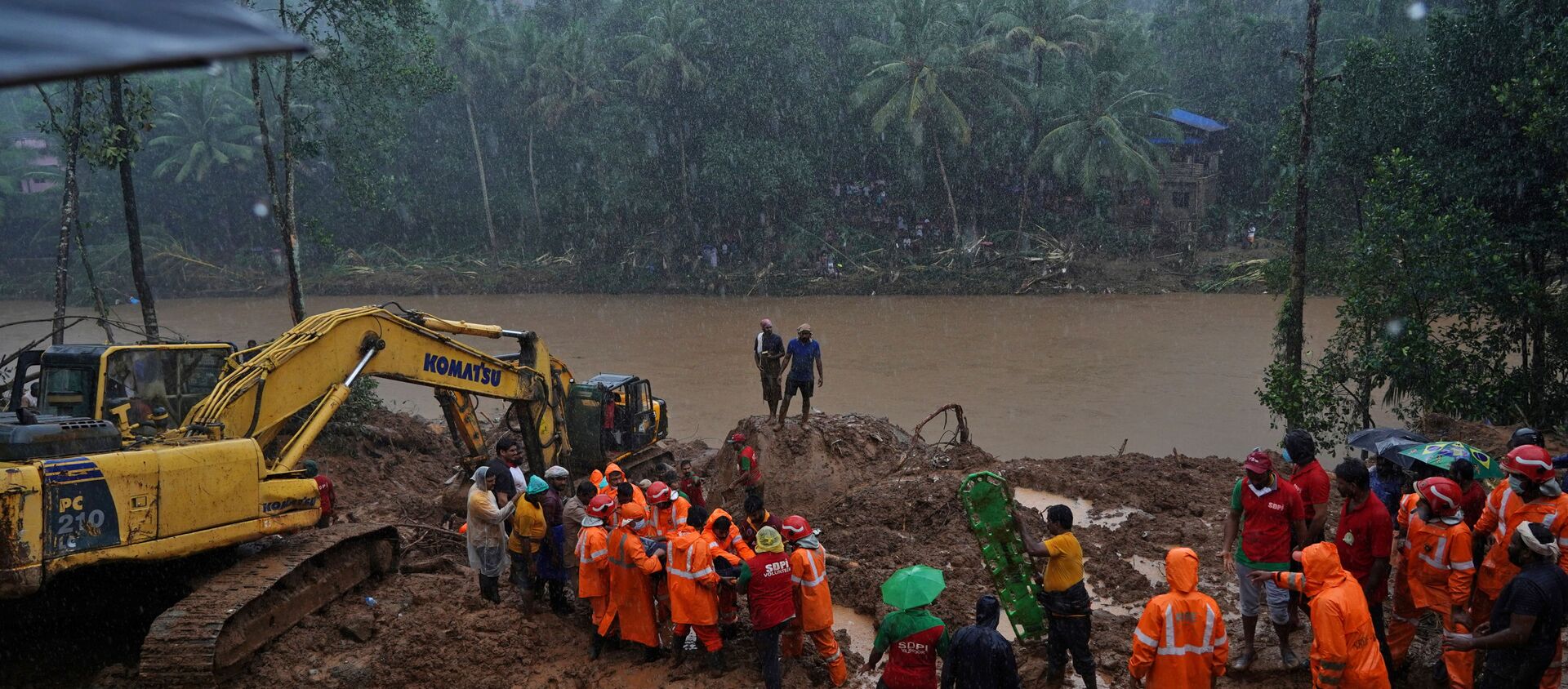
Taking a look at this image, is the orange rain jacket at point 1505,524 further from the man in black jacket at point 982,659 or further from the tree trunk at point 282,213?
the tree trunk at point 282,213

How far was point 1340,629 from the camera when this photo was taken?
5.52m

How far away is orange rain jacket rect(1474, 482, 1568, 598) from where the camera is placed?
6.21 m

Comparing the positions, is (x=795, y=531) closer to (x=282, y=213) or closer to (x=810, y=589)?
(x=810, y=589)

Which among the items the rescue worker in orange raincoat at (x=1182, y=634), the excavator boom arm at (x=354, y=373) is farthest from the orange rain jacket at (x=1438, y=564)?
the excavator boom arm at (x=354, y=373)

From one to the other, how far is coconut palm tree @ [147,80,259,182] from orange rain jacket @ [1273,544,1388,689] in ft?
164

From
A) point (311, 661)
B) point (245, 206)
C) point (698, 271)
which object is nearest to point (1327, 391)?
point (311, 661)

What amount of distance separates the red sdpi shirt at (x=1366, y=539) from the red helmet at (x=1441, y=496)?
11.7 inches

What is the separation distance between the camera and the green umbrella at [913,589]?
20.1 feet

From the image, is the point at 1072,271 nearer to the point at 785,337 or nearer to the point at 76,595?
the point at 785,337

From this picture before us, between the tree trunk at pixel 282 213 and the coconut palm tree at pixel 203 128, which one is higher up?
the coconut palm tree at pixel 203 128

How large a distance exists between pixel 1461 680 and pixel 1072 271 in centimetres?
3087

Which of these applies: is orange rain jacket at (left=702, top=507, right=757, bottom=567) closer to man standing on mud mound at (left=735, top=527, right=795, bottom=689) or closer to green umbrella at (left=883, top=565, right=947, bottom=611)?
man standing on mud mound at (left=735, top=527, right=795, bottom=689)

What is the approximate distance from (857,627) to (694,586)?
7.17ft

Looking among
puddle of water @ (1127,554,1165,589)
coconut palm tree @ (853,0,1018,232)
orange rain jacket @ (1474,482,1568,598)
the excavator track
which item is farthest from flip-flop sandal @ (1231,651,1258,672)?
coconut palm tree @ (853,0,1018,232)
